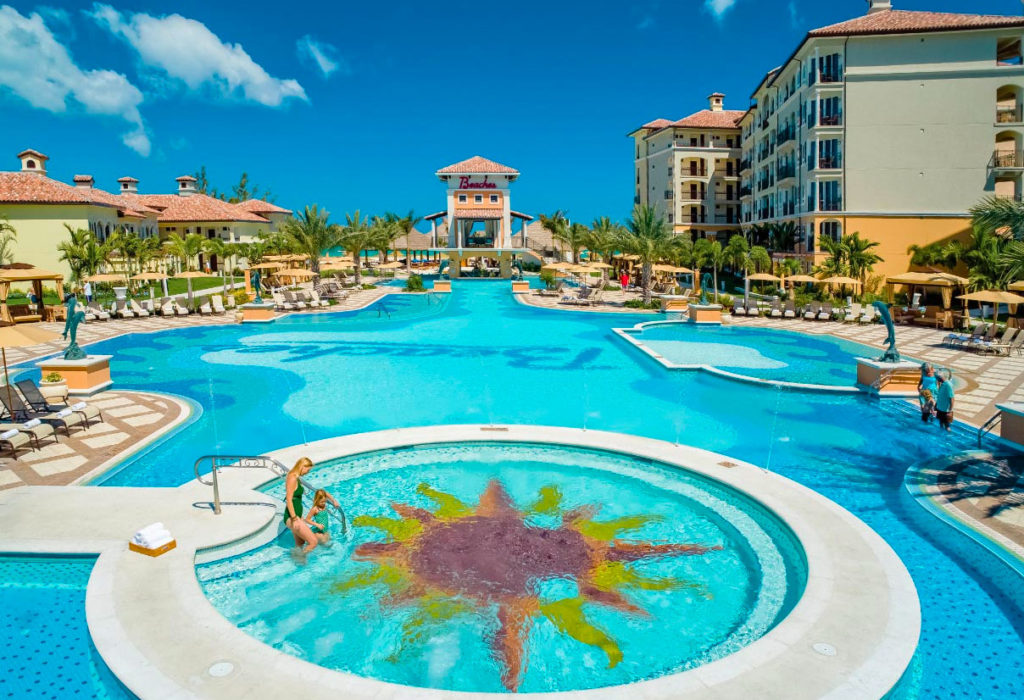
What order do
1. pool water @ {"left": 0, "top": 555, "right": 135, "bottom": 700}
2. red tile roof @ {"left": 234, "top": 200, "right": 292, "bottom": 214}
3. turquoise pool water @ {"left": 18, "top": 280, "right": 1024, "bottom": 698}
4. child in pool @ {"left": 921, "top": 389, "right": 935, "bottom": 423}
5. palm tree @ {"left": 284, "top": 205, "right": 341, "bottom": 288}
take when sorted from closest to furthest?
pool water @ {"left": 0, "top": 555, "right": 135, "bottom": 700} < turquoise pool water @ {"left": 18, "top": 280, "right": 1024, "bottom": 698} < child in pool @ {"left": 921, "top": 389, "right": 935, "bottom": 423} < palm tree @ {"left": 284, "top": 205, "right": 341, "bottom": 288} < red tile roof @ {"left": 234, "top": 200, "right": 292, "bottom": 214}

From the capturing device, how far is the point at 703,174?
64812 millimetres

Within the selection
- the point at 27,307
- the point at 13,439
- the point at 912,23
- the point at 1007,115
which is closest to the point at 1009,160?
the point at 1007,115

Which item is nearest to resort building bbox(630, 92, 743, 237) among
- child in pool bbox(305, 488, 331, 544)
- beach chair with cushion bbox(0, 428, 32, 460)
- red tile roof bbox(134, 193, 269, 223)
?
red tile roof bbox(134, 193, 269, 223)

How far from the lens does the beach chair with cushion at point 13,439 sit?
1220cm

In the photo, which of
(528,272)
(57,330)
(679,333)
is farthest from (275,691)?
(528,272)

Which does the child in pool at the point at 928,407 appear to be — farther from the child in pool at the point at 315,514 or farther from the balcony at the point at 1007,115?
the balcony at the point at 1007,115

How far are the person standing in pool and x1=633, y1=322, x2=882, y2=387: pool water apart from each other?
14158mm

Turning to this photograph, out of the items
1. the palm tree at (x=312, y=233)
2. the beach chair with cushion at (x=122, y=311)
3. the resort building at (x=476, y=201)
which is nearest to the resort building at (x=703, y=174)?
the resort building at (x=476, y=201)

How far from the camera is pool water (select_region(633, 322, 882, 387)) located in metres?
20.4

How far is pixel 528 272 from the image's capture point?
68.9 meters

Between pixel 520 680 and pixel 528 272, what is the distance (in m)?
63.2

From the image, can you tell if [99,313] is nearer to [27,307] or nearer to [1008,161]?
[27,307]

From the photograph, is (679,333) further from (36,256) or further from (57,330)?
(36,256)

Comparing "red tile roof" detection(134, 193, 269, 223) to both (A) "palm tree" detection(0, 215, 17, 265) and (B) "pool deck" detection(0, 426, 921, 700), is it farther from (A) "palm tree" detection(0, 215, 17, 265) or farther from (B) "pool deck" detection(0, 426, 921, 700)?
(B) "pool deck" detection(0, 426, 921, 700)
